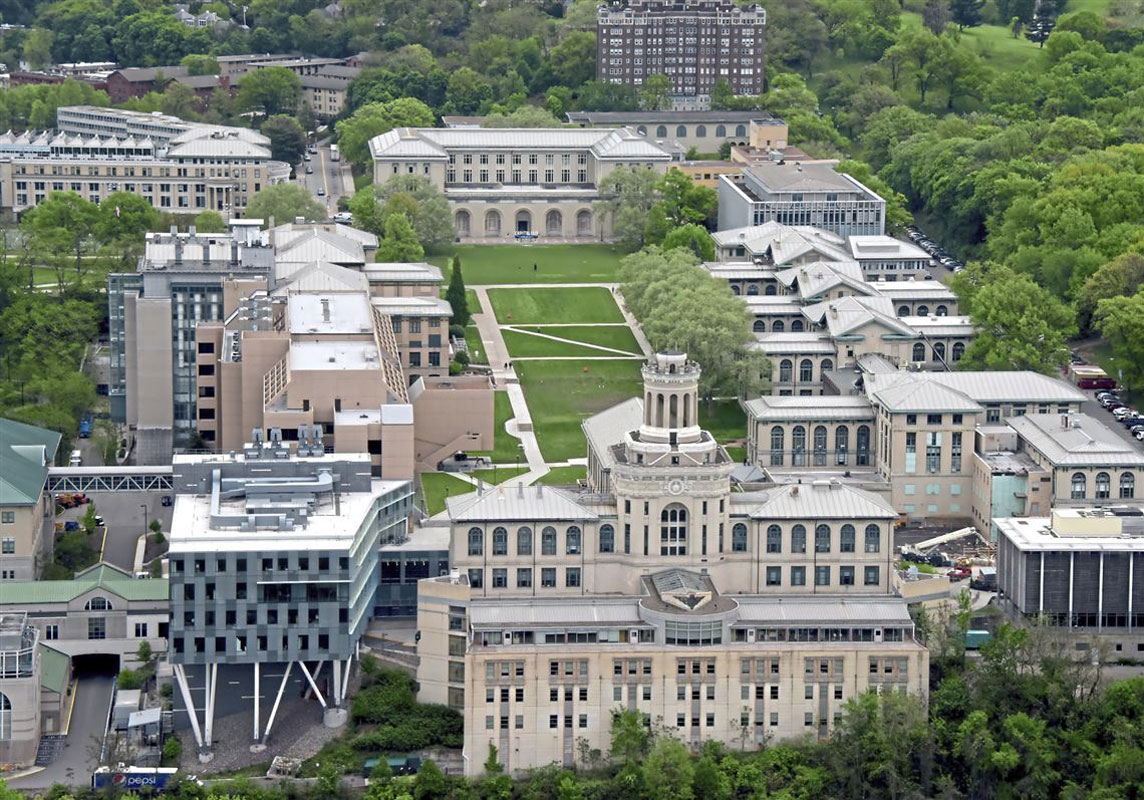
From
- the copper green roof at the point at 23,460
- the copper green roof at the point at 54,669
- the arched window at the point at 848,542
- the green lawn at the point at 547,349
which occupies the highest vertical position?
the green lawn at the point at 547,349

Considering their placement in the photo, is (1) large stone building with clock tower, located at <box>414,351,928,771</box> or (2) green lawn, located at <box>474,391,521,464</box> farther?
(2) green lawn, located at <box>474,391,521,464</box>

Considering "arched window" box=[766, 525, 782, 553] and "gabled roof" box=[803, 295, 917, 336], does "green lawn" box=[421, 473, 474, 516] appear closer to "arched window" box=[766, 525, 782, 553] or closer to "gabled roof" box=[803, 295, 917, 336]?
"arched window" box=[766, 525, 782, 553]

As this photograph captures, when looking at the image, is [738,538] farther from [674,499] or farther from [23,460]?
[23,460]

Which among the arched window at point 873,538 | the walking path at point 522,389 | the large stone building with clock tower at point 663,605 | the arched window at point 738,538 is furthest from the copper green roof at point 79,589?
the arched window at point 873,538

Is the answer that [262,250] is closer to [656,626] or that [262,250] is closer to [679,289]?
[679,289]

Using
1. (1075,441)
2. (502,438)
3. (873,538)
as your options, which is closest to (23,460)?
(502,438)

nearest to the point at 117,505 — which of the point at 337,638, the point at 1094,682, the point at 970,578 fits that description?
the point at 337,638

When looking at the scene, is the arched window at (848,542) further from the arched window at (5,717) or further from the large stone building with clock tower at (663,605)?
the arched window at (5,717)

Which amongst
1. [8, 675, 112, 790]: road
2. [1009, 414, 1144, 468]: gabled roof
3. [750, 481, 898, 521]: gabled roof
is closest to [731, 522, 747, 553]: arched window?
[750, 481, 898, 521]: gabled roof
